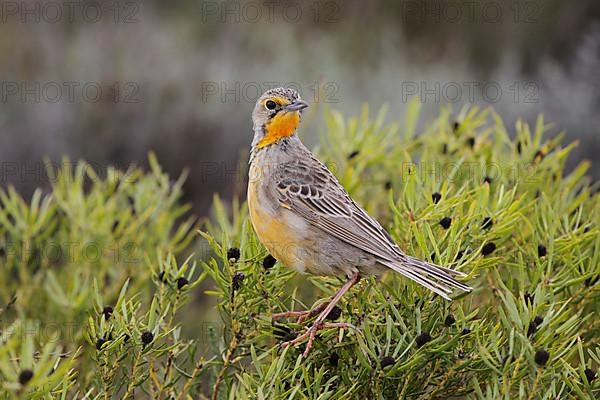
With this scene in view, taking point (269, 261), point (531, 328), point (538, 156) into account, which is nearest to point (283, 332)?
point (269, 261)

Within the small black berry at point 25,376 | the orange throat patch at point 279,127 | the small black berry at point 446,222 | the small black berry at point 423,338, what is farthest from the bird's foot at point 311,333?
the orange throat patch at point 279,127

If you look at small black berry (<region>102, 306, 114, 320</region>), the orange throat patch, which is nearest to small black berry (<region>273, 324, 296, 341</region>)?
small black berry (<region>102, 306, 114, 320</region>)

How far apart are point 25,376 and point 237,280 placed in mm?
926

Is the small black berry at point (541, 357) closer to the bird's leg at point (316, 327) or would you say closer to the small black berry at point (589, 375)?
the small black berry at point (589, 375)

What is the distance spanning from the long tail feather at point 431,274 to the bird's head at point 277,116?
1.00 m

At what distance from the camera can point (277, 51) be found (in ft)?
30.3

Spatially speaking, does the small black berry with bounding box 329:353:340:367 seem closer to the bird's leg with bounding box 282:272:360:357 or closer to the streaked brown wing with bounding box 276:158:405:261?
the bird's leg with bounding box 282:272:360:357

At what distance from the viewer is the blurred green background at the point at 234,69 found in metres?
7.48

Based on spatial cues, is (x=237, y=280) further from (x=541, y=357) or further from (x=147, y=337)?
(x=541, y=357)

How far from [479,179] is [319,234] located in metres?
0.84

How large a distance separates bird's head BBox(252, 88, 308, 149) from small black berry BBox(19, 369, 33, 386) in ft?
6.20

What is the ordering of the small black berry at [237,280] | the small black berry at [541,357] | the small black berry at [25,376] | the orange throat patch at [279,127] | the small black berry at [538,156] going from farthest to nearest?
the small black berry at [538,156]
the orange throat patch at [279,127]
the small black berry at [237,280]
the small black berry at [541,357]
the small black berry at [25,376]

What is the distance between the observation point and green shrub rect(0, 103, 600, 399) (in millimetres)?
2504

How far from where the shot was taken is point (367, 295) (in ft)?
9.78
